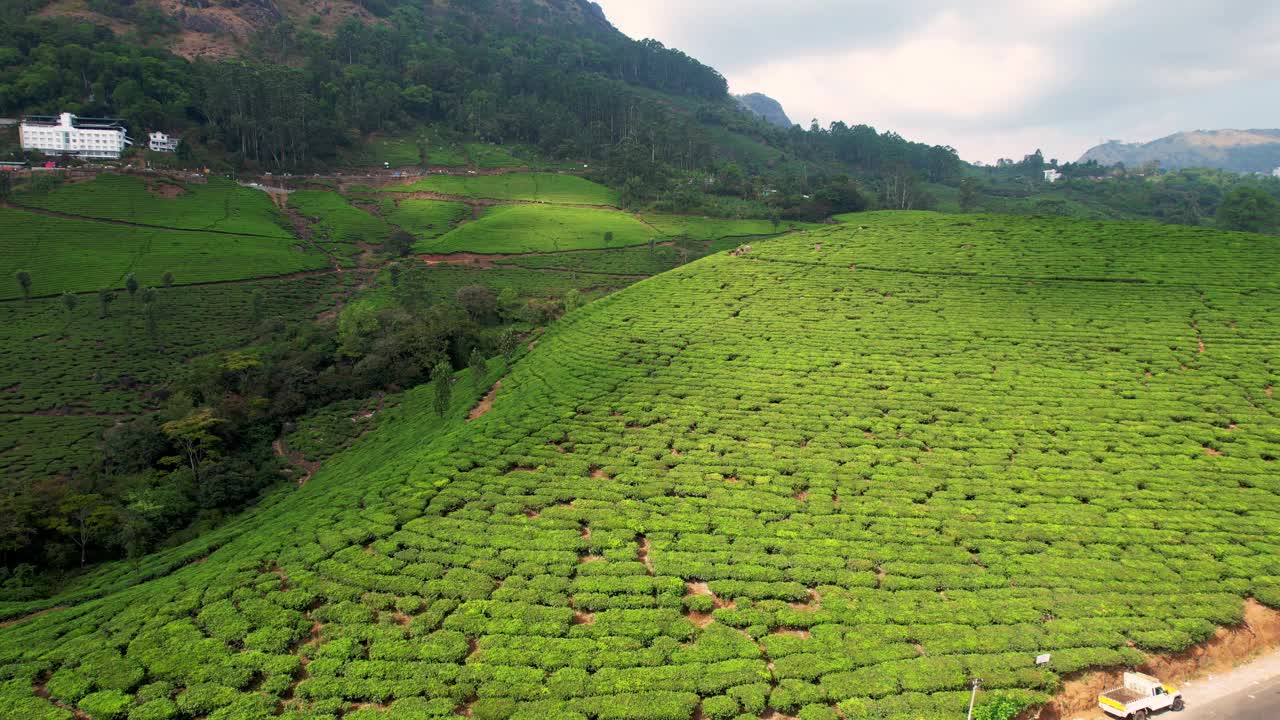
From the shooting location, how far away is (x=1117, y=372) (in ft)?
120

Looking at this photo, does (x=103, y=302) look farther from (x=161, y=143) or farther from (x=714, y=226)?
(x=714, y=226)

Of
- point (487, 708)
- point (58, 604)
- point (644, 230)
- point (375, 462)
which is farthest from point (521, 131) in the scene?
point (487, 708)

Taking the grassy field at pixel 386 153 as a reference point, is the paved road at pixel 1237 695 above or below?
below

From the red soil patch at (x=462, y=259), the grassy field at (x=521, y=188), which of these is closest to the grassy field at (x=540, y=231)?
the red soil patch at (x=462, y=259)

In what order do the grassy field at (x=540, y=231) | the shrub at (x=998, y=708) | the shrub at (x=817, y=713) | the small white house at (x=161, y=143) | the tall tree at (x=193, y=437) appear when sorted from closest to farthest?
the shrub at (x=998, y=708) → the shrub at (x=817, y=713) → the tall tree at (x=193, y=437) → the grassy field at (x=540, y=231) → the small white house at (x=161, y=143)

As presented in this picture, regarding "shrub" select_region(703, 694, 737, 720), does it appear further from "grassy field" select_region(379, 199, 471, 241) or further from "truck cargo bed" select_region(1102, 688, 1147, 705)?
"grassy field" select_region(379, 199, 471, 241)

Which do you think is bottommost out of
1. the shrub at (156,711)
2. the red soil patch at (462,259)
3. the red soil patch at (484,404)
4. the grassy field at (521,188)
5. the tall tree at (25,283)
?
the shrub at (156,711)

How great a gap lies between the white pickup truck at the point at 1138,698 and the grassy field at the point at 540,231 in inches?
3085

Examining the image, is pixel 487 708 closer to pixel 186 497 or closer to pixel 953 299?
pixel 186 497

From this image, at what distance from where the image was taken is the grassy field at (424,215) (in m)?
92.6

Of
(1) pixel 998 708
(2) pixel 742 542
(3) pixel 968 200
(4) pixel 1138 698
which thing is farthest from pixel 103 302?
(3) pixel 968 200

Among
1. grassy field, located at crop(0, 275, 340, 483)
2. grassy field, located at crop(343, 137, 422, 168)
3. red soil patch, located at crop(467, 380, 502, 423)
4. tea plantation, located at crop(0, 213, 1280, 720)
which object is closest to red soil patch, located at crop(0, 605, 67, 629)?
tea plantation, located at crop(0, 213, 1280, 720)

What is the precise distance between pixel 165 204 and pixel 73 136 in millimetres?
30939

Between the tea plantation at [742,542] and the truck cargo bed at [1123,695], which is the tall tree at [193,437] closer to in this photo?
the tea plantation at [742,542]
